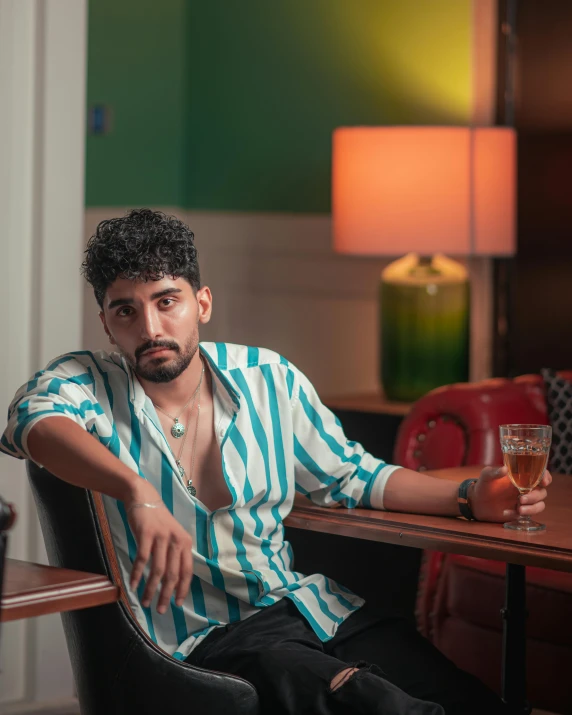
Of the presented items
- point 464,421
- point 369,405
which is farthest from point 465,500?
point 369,405

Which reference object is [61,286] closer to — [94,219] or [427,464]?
[427,464]

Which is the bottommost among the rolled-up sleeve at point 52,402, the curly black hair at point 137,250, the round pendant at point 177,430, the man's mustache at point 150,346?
the round pendant at point 177,430

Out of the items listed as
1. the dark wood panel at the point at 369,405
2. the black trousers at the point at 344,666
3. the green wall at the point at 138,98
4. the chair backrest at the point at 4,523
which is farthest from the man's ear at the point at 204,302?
the green wall at the point at 138,98

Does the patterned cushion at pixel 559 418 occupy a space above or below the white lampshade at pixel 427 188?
below

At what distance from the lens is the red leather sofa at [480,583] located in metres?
2.35

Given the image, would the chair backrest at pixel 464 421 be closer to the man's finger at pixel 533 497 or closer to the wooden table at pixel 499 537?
the wooden table at pixel 499 537

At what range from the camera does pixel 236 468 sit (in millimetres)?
1688

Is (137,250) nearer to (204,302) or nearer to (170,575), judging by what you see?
(204,302)

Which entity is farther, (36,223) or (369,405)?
(369,405)

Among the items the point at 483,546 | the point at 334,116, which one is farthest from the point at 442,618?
the point at 334,116

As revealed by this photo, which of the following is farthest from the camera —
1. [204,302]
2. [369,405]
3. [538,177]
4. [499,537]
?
[538,177]

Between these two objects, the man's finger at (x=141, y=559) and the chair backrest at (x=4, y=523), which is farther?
the man's finger at (x=141, y=559)

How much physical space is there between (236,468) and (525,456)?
441 millimetres

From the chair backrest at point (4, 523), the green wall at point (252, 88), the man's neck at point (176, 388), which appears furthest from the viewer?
the green wall at point (252, 88)
